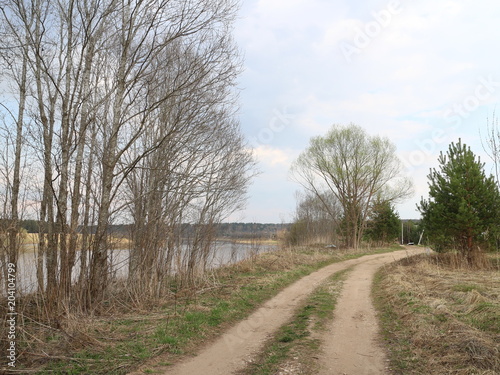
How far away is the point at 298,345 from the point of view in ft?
20.2

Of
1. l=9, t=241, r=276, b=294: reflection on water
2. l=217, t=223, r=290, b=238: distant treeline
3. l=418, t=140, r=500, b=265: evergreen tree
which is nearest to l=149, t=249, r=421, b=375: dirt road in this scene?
l=9, t=241, r=276, b=294: reflection on water

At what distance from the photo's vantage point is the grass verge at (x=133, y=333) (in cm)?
521

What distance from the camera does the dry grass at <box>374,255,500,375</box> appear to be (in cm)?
498

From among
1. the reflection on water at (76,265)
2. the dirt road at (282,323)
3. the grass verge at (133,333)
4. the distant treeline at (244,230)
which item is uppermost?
the distant treeline at (244,230)

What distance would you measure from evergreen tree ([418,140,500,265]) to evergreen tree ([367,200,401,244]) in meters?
22.7

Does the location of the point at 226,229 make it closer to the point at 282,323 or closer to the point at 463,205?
the point at 282,323

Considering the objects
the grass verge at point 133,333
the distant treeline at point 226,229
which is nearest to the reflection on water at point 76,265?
the distant treeline at point 226,229

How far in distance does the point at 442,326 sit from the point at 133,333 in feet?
18.1

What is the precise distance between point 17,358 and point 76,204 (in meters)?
3.21

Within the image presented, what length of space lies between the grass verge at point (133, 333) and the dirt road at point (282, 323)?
1.15 ft

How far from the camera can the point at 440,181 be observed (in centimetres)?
1677

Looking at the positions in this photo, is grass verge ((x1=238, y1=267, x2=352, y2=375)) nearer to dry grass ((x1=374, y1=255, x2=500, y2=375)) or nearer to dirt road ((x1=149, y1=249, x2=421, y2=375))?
dirt road ((x1=149, y1=249, x2=421, y2=375))

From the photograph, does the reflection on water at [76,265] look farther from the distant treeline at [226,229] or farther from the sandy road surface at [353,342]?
the sandy road surface at [353,342]

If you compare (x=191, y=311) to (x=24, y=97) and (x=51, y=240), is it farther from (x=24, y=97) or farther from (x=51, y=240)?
(x=24, y=97)
